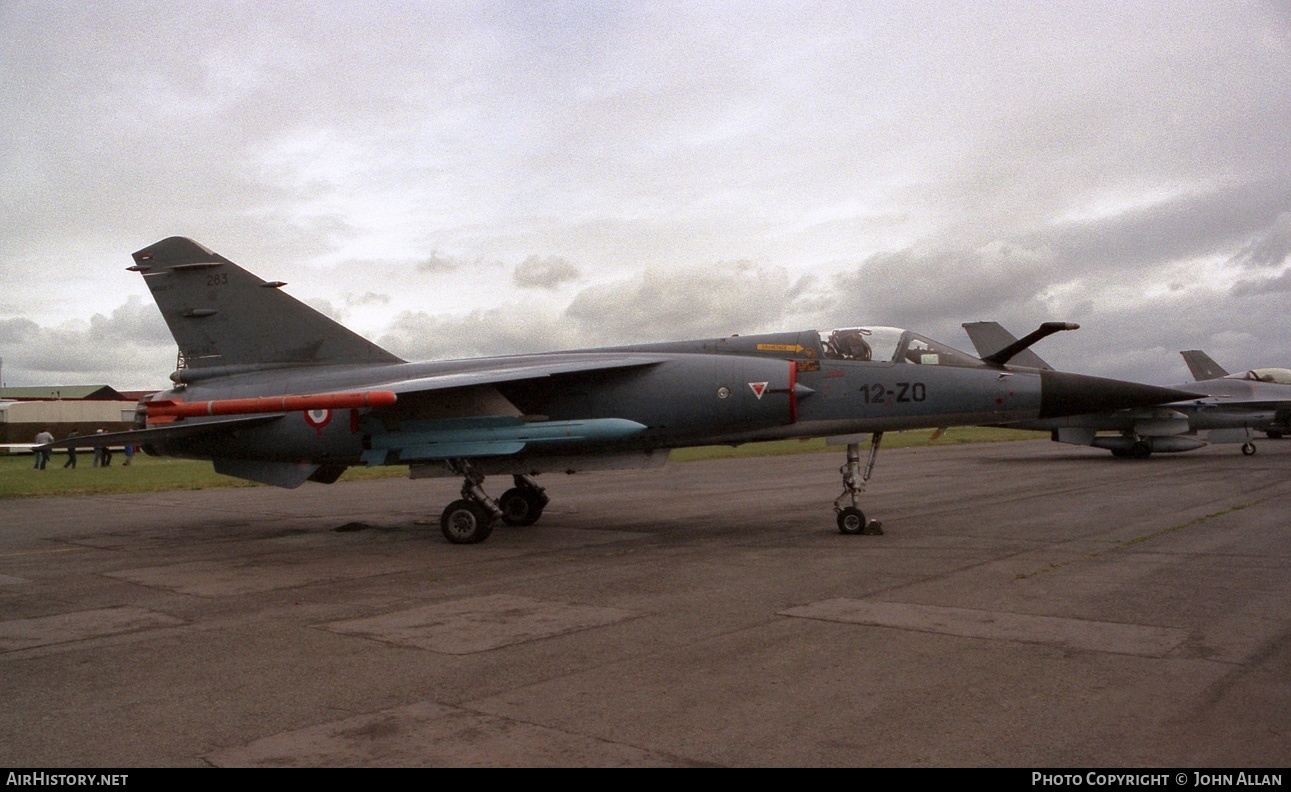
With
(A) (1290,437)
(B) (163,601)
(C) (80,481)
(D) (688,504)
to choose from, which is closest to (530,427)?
(B) (163,601)

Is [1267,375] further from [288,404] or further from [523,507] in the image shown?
[288,404]

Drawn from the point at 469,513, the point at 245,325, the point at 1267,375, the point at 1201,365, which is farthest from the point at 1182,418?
the point at 245,325

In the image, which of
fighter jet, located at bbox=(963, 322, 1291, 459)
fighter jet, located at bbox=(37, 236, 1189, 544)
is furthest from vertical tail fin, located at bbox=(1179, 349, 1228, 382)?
fighter jet, located at bbox=(37, 236, 1189, 544)

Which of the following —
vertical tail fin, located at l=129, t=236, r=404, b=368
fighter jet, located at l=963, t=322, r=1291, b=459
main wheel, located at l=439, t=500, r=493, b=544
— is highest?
vertical tail fin, located at l=129, t=236, r=404, b=368

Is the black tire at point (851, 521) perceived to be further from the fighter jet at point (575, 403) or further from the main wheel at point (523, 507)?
the main wheel at point (523, 507)

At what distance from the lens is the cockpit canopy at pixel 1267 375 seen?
3278cm

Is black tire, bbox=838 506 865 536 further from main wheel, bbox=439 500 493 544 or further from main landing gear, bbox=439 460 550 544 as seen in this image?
main wheel, bbox=439 500 493 544

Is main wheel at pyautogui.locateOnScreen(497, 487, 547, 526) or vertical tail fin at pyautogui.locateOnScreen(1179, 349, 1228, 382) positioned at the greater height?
vertical tail fin at pyautogui.locateOnScreen(1179, 349, 1228, 382)

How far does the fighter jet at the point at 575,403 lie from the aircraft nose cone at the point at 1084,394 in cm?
2

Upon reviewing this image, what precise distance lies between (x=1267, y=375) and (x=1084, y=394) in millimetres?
27836

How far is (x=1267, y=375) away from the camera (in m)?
33.0

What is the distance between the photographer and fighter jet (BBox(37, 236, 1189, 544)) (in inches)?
459

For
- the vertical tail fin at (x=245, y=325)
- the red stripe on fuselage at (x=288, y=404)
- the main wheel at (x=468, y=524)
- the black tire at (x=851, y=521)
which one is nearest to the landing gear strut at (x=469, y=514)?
the main wheel at (x=468, y=524)

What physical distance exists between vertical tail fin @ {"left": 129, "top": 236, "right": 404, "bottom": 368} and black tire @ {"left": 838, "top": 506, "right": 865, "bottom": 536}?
7.26m
